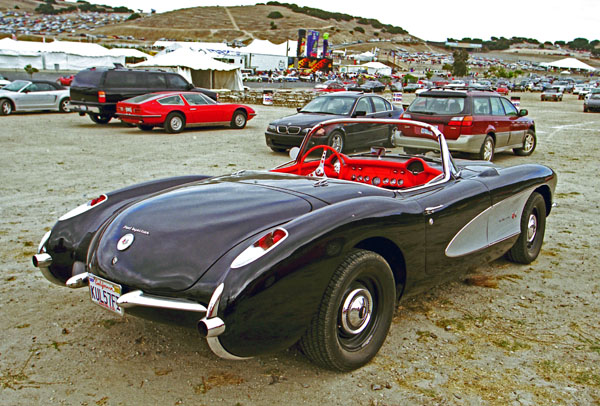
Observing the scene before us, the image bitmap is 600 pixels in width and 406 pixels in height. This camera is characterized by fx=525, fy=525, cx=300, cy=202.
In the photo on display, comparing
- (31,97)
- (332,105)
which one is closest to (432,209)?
(332,105)

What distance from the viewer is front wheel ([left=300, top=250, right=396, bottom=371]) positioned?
2.81 metres

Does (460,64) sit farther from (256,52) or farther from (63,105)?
(63,105)

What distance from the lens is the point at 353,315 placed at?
9.82 ft

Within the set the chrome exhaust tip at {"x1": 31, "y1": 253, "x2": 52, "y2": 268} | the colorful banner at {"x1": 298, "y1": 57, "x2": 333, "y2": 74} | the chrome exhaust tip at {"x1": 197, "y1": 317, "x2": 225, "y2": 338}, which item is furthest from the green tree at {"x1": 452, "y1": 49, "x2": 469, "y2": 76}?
the chrome exhaust tip at {"x1": 197, "y1": 317, "x2": 225, "y2": 338}

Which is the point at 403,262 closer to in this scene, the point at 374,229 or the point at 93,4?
the point at 374,229

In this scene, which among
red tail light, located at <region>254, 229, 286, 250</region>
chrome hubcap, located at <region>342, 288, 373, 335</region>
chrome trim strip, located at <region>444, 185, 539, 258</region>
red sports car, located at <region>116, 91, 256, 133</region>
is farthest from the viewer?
red sports car, located at <region>116, 91, 256, 133</region>

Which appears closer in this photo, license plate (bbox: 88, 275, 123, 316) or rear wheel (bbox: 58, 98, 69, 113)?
license plate (bbox: 88, 275, 123, 316)

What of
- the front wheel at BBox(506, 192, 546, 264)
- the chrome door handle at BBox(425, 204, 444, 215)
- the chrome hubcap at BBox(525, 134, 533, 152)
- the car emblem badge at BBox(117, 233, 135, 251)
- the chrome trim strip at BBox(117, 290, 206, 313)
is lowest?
the chrome hubcap at BBox(525, 134, 533, 152)

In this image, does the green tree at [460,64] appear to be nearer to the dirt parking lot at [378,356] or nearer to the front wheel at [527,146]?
the front wheel at [527,146]

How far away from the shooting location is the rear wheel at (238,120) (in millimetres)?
17312

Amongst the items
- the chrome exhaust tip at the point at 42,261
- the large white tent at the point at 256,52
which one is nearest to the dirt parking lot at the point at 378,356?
the chrome exhaust tip at the point at 42,261

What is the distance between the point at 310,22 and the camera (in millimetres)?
156375

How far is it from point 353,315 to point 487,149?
9689 millimetres

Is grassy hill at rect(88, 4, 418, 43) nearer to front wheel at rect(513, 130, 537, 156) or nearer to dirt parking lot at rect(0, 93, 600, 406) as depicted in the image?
front wheel at rect(513, 130, 537, 156)
